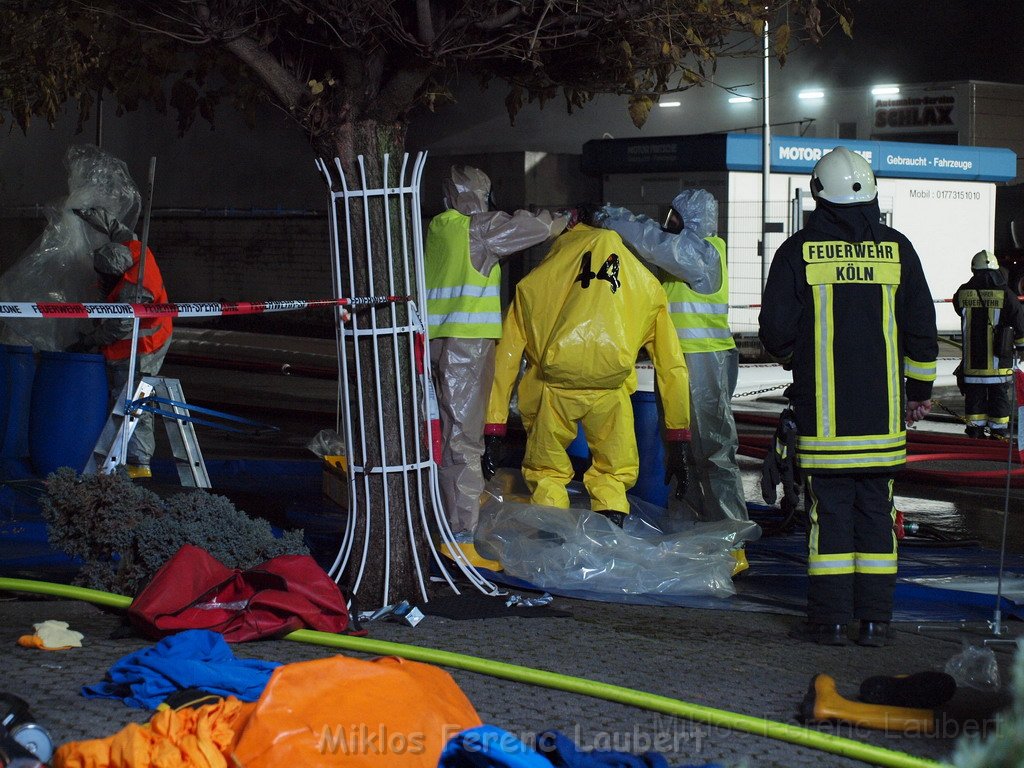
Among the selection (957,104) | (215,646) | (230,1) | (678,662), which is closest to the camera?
(215,646)

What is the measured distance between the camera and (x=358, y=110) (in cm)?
519

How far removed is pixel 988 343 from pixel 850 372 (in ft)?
23.7

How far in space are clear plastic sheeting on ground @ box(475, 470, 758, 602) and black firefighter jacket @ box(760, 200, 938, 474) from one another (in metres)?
1.07

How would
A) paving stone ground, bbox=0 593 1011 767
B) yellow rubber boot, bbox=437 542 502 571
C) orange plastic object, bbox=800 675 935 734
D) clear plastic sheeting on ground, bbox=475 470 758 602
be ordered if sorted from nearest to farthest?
paving stone ground, bbox=0 593 1011 767
orange plastic object, bbox=800 675 935 734
clear plastic sheeting on ground, bbox=475 470 758 602
yellow rubber boot, bbox=437 542 502 571

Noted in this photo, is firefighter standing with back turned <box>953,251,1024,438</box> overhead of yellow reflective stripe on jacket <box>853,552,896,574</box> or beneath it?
overhead

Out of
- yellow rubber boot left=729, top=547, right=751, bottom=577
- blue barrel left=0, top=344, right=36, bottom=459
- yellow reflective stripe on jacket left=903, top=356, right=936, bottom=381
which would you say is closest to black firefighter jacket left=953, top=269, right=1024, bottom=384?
yellow rubber boot left=729, top=547, right=751, bottom=577

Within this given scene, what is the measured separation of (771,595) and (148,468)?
411 centimetres

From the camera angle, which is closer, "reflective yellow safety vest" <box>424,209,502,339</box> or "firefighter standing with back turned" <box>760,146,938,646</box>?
"firefighter standing with back turned" <box>760,146,938,646</box>

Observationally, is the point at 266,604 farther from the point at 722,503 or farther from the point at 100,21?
the point at 722,503

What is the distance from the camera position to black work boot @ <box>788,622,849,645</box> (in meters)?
4.92

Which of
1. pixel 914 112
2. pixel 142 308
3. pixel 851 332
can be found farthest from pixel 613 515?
pixel 914 112

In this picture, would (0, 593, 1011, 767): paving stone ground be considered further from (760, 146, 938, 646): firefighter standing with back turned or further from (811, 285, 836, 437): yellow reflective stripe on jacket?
(811, 285, 836, 437): yellow reflective stripe on jacket

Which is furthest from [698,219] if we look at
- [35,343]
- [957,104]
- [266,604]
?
[957,104]

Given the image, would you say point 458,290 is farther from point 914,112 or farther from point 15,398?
A: point 914,112
